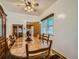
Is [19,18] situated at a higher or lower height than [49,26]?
higher

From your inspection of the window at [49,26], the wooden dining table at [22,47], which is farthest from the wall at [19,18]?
the wooden dining table at [22,47]

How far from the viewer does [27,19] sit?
9.88 metres

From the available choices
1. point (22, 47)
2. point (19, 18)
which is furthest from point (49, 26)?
point (22, 47)

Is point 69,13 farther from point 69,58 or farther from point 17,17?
point 17,17

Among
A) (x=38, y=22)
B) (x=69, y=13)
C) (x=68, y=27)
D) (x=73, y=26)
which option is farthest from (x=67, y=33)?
(x=38, y=22)

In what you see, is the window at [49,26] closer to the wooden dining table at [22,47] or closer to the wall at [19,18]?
the wall at [19,18]

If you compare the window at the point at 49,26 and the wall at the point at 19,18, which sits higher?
the wall at the point at 19,18

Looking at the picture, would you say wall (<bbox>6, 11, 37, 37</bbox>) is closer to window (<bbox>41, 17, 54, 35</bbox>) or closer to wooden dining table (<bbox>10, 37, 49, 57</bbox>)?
window (<bbox>41, 17, 54, 35</bbox>)

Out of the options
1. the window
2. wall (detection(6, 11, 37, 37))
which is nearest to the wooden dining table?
the window

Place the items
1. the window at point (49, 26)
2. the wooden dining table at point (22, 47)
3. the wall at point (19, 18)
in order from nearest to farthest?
the wooden dining table at point (22, 47) → the window at point (49, 26) → the wall at point (19, 18)

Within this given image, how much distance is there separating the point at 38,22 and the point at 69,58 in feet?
22.0

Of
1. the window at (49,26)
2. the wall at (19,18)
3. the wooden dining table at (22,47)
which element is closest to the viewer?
the wooden dining table at (22,47)

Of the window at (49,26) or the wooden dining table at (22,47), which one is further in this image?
the window at (49,26)

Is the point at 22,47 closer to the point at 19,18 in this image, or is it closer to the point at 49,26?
the point at 49,26
